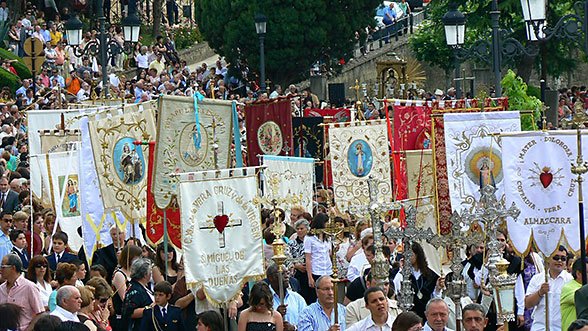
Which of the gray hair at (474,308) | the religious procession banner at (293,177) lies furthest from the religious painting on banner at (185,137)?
the gray hair at (474,308)

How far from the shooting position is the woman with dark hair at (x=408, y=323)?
49.0 feet

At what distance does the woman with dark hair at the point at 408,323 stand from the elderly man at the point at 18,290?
12.6 feet

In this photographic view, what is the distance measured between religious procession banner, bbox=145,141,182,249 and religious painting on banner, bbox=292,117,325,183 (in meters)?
8.05

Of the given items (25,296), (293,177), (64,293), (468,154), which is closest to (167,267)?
(25,296)

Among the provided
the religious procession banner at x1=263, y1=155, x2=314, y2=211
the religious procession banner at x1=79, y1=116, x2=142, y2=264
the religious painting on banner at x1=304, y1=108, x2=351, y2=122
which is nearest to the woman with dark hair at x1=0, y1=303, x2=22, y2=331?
the religious procession banner at x1=79, y1=116, x2=142, y2=264

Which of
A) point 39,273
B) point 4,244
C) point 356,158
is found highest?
point 356,158

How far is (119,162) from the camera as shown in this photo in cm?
2119

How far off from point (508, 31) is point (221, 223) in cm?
3107

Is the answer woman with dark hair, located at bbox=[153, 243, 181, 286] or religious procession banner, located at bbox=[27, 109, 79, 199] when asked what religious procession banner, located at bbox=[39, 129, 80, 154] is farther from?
woman with dark hair, located at bbox=[153, 243, 181, 286]

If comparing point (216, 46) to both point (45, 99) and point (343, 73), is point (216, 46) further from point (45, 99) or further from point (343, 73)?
point (45, 99)

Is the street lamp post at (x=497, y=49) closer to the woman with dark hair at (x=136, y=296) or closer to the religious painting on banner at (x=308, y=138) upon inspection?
the religious painting on banner at (x=308, y=138)

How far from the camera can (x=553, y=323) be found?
17.4 m

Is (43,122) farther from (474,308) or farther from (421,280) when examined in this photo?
(474,308)

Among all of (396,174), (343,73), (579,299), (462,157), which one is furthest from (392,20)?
(579,299)
